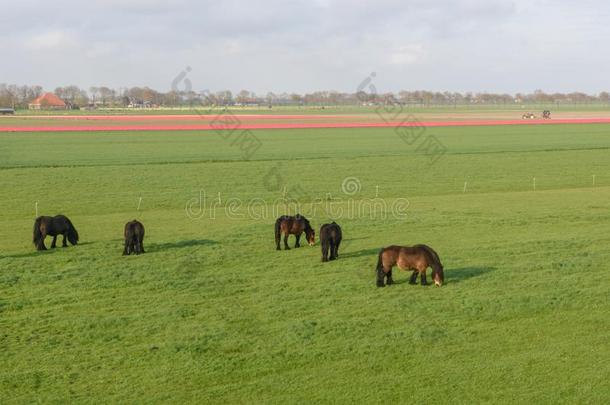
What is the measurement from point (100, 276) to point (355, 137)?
203 ft

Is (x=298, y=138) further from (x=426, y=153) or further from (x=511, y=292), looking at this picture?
(x=511, y=292)

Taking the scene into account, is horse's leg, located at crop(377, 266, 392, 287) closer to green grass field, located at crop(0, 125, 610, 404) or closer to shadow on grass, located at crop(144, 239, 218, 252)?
green grass field, located at crop(0, 125, 610, 404)

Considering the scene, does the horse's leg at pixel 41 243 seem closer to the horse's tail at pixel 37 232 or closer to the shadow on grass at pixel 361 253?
the horse's tail at pixel 37 232

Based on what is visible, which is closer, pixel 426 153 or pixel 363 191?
pixel 363 191

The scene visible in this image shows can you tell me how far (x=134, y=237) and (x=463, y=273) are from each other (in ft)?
29.2

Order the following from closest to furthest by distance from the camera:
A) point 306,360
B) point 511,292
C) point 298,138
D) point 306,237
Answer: point 306,360 → point 511,292 → point 306,237 → point 298,138

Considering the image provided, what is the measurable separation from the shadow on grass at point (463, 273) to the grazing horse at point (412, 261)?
Answer: 594mm

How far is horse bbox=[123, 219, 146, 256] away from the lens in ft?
62.2

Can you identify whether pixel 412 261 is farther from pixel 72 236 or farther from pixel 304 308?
pixel 72 236

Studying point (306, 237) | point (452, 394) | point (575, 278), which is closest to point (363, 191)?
point (306, 237)

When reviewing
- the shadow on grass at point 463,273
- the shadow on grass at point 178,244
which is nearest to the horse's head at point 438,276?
the shadow on grass at point 463,273

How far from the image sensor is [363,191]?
35562 mm

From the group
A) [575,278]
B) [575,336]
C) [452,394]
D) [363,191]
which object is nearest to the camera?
[452,394]

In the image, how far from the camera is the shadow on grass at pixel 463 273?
16266 mm
